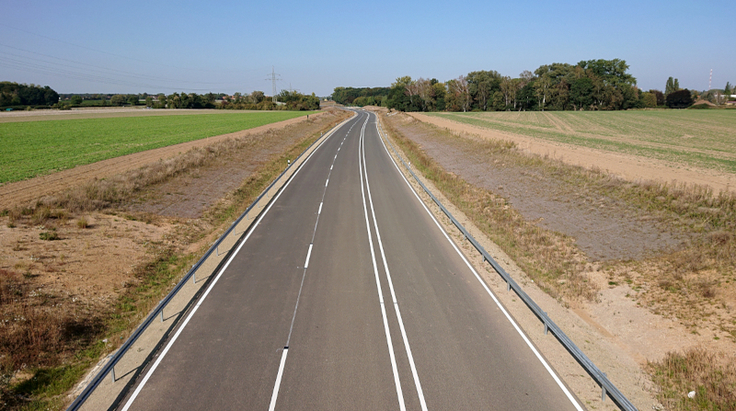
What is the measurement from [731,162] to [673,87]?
593 ft

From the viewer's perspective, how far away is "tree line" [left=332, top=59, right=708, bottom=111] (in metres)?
124

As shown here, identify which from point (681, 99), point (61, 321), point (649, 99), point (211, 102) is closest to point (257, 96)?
point (211, 102)

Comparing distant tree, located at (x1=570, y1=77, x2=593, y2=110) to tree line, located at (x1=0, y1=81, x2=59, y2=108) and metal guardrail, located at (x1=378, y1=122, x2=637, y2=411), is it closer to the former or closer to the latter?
metal guardrail, located at (x1=378, y1=122, x2=637, y2=411)

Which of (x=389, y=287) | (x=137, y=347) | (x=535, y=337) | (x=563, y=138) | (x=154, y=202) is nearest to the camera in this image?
(x=137, y=347)

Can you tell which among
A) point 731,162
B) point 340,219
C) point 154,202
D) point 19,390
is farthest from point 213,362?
point 731,162

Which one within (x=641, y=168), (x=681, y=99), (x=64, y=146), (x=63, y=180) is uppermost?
(x=681, y=99)

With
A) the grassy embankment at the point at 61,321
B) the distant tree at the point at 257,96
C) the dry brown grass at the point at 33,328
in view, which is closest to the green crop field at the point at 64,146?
the grassy embankment at the point at 61,321

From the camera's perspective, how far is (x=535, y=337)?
1066cm

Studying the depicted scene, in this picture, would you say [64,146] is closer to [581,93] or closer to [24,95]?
[24,95]

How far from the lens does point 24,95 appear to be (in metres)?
132

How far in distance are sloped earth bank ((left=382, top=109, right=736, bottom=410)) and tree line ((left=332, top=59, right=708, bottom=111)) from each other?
Answer: 4493 inches

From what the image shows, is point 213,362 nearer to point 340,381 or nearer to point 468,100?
point 340,381

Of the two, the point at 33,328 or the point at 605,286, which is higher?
the point at 33,328

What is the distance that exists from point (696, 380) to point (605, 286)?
5.41m
